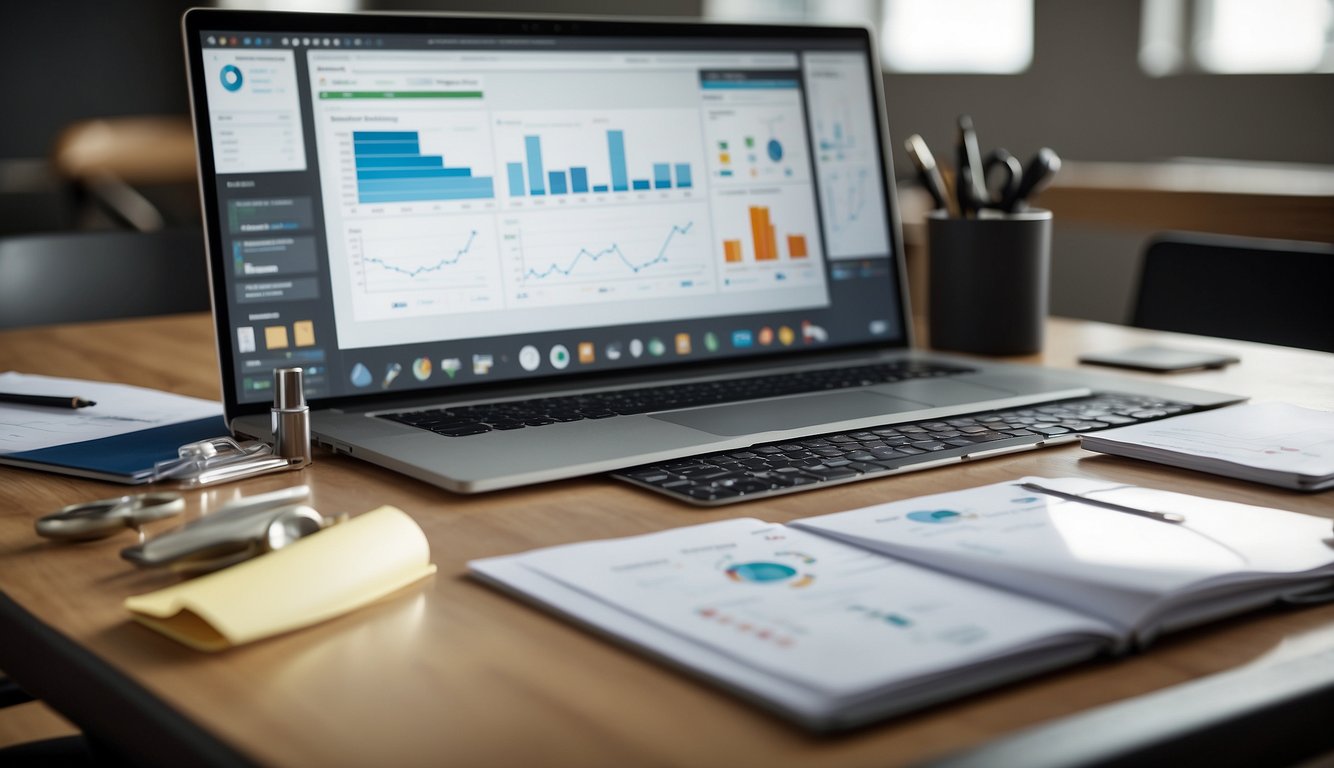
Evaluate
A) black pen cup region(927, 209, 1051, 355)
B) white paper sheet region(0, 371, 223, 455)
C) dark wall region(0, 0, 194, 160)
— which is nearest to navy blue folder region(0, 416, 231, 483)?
white paper sheet region(0, 371, 223, 455)

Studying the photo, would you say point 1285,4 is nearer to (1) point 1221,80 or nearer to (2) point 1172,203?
(1) point 1221,80

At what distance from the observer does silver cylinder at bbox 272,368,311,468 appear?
86 cm

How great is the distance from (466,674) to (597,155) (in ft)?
2.31

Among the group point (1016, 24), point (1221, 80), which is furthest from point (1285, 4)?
point (1016, 24)

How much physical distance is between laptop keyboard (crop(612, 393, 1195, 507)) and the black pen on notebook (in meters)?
0.09

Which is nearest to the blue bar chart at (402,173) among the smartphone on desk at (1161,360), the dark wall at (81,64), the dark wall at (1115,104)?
the smartphone on desk at (1161,360)

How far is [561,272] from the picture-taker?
3.67 feet

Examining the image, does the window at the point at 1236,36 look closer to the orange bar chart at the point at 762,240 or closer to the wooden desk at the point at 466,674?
the orange bar chart at the point at 762,240

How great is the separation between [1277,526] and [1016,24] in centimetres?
473

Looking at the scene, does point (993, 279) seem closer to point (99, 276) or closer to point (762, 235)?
point (762, 235)

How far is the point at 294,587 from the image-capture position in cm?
58

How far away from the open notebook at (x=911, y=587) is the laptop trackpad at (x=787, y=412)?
0.21 m

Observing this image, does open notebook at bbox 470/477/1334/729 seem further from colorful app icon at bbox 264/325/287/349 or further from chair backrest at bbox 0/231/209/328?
chair backrest at bbox 0/231/209/328

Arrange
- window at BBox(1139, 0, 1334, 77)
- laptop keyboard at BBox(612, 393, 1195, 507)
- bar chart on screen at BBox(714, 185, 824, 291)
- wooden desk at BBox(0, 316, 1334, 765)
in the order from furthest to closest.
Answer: window at BBox(1139, 0, 1334, 77) < bar chart on screen at BBox(714, 185, 824, 291) < laptop keyboard at BBox(612, 393, 1195, 507) < wooden desk at BBox(0, 316, 1334, 765)
